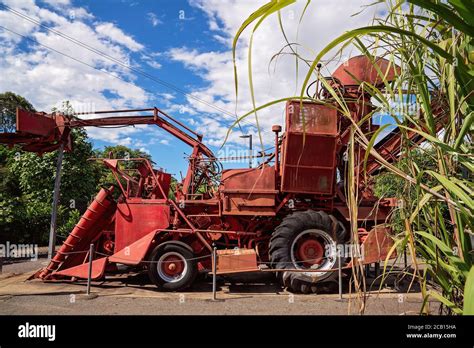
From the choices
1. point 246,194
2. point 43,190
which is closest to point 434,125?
point 246,194

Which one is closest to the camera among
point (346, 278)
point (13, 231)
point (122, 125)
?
point (346, 278)

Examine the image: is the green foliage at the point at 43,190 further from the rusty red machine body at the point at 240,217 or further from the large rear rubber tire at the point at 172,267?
the large rear rubber tire at the point at 172,267

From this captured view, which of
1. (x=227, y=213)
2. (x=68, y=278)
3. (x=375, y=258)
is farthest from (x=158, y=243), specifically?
(x=375, y=258)

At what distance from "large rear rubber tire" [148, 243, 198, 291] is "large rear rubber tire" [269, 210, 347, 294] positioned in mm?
1815

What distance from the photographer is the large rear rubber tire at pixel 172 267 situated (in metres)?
6.75

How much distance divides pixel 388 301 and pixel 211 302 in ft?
10.8

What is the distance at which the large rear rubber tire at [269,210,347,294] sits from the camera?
659 cm

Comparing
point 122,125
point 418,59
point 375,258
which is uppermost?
point 122,125

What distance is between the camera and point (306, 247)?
687 centimetres

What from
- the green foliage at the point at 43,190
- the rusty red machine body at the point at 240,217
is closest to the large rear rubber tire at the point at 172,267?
the rusty red machine body at the point at 240,217

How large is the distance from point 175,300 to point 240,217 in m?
2.29
